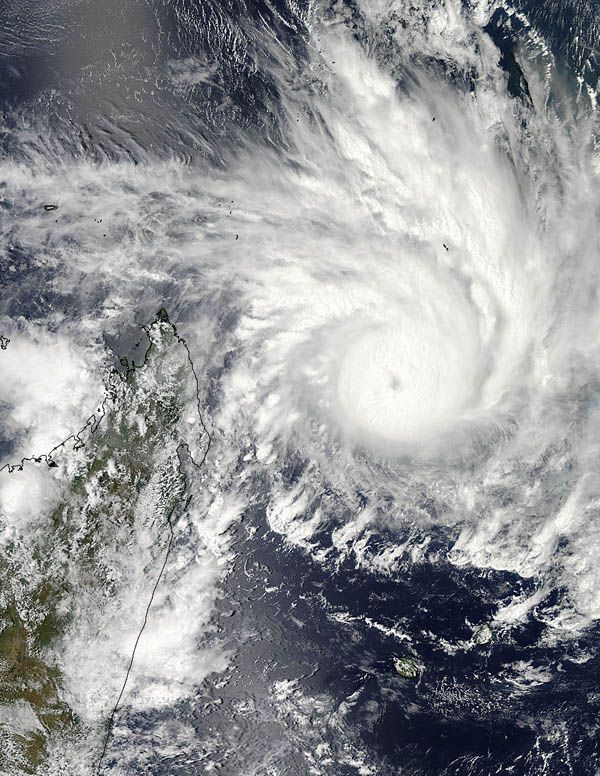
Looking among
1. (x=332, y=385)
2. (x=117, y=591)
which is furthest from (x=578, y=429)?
(x=117, y=591)

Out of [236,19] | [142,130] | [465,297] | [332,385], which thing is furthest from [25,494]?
[236,19]

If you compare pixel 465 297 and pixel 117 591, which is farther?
pixel 117 591

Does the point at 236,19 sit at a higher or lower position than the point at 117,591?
higher

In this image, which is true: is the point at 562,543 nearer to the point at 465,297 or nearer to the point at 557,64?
the point at 465,297

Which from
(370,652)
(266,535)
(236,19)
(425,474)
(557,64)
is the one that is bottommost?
(370,652)

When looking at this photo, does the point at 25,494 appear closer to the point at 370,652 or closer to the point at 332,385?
the point at 332,385

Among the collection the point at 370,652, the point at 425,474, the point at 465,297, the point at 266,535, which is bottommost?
the point at 370,652
